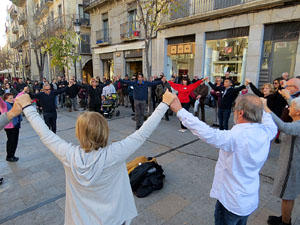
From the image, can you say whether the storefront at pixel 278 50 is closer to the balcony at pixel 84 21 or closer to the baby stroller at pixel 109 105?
the baby stroller at pixel 109 105

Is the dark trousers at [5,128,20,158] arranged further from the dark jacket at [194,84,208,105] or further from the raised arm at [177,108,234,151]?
the dark jacket at [194,84,208,105]

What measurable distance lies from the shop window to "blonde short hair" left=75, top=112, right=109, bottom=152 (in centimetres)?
1029

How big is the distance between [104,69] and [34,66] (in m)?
18.1

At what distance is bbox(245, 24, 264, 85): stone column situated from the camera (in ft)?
30.1

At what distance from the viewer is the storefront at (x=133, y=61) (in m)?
15.5

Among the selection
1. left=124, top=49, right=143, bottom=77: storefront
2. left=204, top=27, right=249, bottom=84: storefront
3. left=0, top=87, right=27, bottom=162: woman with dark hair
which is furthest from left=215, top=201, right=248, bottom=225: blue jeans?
left=124, top=49, right=143, bottom=77: storefront

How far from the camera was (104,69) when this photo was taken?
1998 centimetres

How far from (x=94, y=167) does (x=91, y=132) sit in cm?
25

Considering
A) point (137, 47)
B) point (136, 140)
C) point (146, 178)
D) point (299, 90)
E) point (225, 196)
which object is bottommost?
point (146, 178)

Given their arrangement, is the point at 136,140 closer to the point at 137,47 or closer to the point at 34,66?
the point at 137,47

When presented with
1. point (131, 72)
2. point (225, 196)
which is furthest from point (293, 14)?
point (131, 72)

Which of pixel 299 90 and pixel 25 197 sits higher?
pixel 299 90

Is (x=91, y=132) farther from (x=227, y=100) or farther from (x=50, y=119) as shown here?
(x=227, y=100)

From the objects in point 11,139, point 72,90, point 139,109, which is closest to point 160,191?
point 11,139
